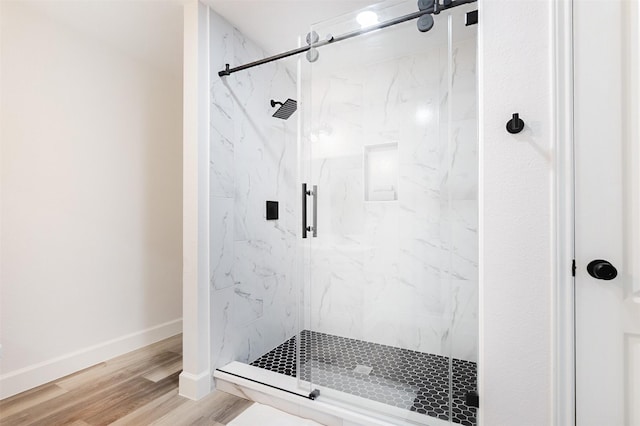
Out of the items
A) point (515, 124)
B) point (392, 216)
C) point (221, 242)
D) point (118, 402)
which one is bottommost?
point (118, 402)

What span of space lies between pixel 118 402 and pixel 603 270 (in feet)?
7.88

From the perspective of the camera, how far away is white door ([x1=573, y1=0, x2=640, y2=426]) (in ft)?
3.33

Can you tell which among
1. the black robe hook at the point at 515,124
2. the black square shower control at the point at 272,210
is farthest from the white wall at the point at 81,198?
the black robe hook at the point at 515,124

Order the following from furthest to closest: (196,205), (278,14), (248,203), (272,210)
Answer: (272,210) < (248,203) < (278,14) < (196,205)

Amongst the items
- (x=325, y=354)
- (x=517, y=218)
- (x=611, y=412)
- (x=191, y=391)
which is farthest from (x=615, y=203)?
(x=191, y=391)

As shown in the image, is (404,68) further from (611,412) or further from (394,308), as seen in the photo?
(611,412)

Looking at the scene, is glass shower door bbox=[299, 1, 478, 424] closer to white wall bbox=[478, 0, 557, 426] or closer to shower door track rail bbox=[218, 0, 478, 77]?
shower door track rail bbox=[218, 0, 478, 77]

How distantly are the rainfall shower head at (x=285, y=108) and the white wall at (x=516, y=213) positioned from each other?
4.94 feet

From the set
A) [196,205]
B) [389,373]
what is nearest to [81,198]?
[196,205]

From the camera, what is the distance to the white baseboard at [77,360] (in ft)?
6.28

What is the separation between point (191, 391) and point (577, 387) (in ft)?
6.21

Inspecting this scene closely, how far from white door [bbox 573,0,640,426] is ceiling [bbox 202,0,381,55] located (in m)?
1.34

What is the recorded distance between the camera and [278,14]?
6.85ft

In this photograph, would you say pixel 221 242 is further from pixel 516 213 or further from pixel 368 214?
pixel 516 213
